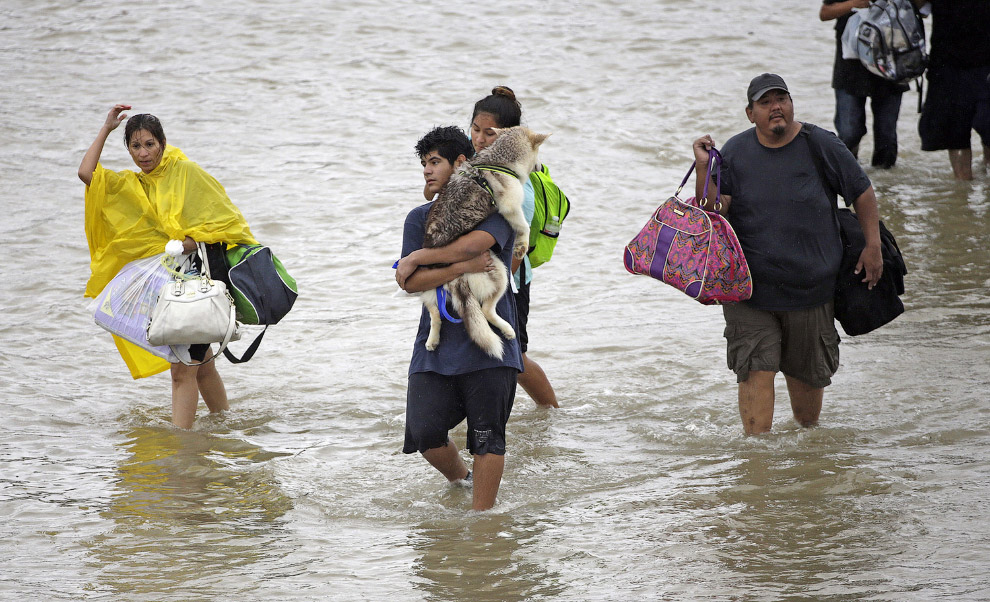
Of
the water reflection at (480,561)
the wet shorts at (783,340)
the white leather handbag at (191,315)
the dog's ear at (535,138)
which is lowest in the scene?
the water reflection at (480,561)

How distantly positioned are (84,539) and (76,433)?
5.65 feet

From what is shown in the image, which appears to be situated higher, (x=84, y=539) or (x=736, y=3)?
(x=736, y=3)

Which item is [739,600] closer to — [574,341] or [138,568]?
[138,568]

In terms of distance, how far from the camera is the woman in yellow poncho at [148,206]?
561 cm

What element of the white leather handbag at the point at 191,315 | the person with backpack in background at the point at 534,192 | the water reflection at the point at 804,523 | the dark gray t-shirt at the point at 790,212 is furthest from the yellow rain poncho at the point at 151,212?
the water reflection at the point at 804,523

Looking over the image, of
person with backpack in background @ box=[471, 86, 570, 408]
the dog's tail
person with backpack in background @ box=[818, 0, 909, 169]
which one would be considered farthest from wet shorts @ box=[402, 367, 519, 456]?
person with backpack in background @ box=[818, 0, 909, 169]

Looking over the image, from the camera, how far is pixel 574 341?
25.0 ft

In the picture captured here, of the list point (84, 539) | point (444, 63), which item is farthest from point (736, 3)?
point (84, 539)

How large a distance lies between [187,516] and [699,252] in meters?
2.67

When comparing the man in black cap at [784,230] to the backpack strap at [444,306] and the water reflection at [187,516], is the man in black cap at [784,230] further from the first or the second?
the water reflection at [187,516]

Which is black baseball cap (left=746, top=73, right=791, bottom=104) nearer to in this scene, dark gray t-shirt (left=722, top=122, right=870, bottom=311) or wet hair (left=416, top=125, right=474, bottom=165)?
dark gray t-shirt (left=722, top=122, right=870, bottom=311)

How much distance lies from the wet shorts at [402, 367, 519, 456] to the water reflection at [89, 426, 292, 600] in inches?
31.6

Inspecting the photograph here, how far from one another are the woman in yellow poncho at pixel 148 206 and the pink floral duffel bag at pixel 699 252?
226cm

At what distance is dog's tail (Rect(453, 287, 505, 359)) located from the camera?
4293 millimetres
